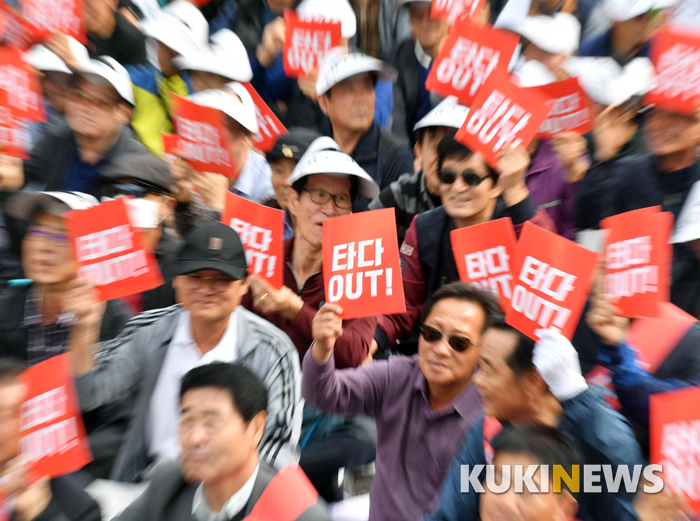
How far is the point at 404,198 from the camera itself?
4.28 metres

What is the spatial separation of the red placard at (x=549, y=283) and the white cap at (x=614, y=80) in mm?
1628

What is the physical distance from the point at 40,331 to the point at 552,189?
2881 millimetres

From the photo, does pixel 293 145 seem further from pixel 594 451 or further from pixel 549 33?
pixel 594 451

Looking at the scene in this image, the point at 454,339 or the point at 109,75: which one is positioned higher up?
the point at 109,75

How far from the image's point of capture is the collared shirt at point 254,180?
14.6ft

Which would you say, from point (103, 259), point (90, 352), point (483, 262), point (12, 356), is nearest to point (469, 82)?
point (483, 262)

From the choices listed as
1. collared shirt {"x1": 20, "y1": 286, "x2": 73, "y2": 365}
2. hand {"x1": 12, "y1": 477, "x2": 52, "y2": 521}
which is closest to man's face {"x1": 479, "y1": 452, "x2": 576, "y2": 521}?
hand {"x1": 12, "y1": 477, "x2": 52, "y2": 521}

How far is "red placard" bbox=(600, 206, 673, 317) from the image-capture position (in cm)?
256

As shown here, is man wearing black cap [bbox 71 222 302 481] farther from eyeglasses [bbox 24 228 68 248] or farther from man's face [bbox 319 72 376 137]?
man's face [bbox 319 72 376 137]

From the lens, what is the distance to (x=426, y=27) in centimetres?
520

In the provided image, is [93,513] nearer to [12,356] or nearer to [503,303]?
[12,356]

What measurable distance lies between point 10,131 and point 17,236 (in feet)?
2.01

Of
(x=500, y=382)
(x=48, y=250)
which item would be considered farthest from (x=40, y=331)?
(x=500, y=382)

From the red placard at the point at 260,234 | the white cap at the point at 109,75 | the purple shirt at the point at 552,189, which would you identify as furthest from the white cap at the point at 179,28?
the purple shirt at the point at 552,189
